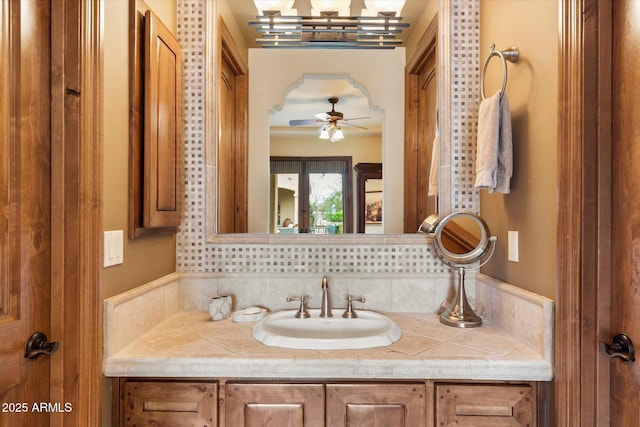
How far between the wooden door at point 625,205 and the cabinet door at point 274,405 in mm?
806

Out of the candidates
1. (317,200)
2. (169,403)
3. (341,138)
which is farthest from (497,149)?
(169,403)

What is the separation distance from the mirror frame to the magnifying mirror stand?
270 millimetres

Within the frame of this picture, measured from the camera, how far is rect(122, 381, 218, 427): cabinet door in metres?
1.06

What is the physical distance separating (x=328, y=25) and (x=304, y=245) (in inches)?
39.8

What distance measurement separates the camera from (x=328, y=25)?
5.24 feet

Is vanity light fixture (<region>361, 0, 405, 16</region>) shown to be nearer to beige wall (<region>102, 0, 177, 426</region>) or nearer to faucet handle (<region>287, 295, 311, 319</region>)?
beige wall (<region>102, 0, 177, 426</region>)

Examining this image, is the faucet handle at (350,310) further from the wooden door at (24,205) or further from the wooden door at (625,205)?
the wooden door at (24,205)

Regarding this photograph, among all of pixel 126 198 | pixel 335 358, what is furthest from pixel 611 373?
pixel 126 198

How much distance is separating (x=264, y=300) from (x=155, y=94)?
944 mm

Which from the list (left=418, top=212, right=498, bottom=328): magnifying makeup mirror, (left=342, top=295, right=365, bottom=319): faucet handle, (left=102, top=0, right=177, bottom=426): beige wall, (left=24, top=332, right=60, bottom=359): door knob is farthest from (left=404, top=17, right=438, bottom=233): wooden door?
(left=24, top=332, right=60, bottom=359): door knob

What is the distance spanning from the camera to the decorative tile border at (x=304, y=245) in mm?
1548

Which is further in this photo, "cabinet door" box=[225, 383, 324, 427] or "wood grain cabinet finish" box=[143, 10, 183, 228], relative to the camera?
"wood grain cabinet finish" box=[143, 10, 183, 228]

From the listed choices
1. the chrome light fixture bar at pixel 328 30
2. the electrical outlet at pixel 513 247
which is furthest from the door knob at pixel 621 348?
the chrome light fixture bar at pixel 328 30

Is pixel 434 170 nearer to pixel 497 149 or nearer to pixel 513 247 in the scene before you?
pixel 497 149
